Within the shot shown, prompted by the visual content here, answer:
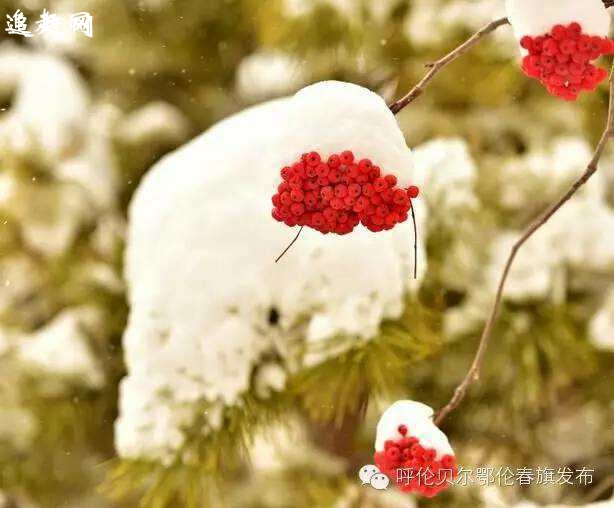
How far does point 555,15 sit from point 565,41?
0.01 m

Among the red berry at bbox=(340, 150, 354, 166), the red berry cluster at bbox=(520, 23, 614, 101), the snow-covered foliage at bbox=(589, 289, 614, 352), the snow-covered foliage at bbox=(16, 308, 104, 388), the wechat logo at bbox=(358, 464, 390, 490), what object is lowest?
the wechat logo at bbox=(358, 464, 390, 490)

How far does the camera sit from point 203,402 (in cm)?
87

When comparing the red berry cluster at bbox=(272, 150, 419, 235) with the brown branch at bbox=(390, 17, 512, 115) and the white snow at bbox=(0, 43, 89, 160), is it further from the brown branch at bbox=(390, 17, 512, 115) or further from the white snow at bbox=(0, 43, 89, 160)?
the white snow at bbox=(0, 43, 89, 160)

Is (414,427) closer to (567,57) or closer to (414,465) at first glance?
(414,465)

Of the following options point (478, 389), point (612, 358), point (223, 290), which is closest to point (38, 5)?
point (223, 290)

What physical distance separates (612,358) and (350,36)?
2.16 ft

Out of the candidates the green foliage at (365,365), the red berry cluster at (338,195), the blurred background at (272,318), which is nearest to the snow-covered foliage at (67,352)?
the blurred background at (272,318)

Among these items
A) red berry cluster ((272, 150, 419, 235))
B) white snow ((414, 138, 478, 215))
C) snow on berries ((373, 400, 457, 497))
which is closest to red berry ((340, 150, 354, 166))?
red berry cluster ((272, 150, 419, 235))

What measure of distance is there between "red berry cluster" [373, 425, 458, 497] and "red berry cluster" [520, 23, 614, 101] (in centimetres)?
24

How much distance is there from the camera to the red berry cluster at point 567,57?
0.33m

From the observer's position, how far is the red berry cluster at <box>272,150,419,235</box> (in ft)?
1.14

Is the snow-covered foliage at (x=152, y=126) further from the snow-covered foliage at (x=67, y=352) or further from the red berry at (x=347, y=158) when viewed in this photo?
the red berry at (x=347, y=158)

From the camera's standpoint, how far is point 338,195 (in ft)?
1.14

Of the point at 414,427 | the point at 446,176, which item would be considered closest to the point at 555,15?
the point at 414,427
